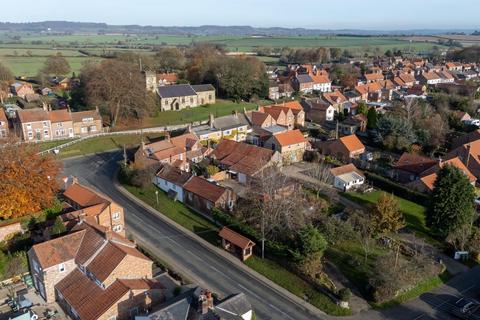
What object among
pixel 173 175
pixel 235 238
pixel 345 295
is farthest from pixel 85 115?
pixel 345 295


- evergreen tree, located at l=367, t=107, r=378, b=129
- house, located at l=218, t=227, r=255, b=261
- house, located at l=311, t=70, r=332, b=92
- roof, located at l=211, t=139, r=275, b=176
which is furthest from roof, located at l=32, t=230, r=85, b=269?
house, located at l=311, t=70, r=332, b=92

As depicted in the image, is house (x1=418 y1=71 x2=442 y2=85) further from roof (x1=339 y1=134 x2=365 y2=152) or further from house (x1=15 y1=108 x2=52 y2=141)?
house (x1=15 y1=108 x2=52 y2=141)

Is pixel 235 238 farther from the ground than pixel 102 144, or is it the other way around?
pixel 102 144

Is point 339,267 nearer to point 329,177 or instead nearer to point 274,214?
point 274,214

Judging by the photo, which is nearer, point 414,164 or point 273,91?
point 414,164

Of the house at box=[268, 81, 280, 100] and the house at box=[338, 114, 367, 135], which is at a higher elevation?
the house at box=[268, 81, 280, 100]

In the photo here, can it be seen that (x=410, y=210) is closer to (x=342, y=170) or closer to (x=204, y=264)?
(x=342, y=170)

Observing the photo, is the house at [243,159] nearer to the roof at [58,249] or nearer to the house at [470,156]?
the roof at [58,249]
